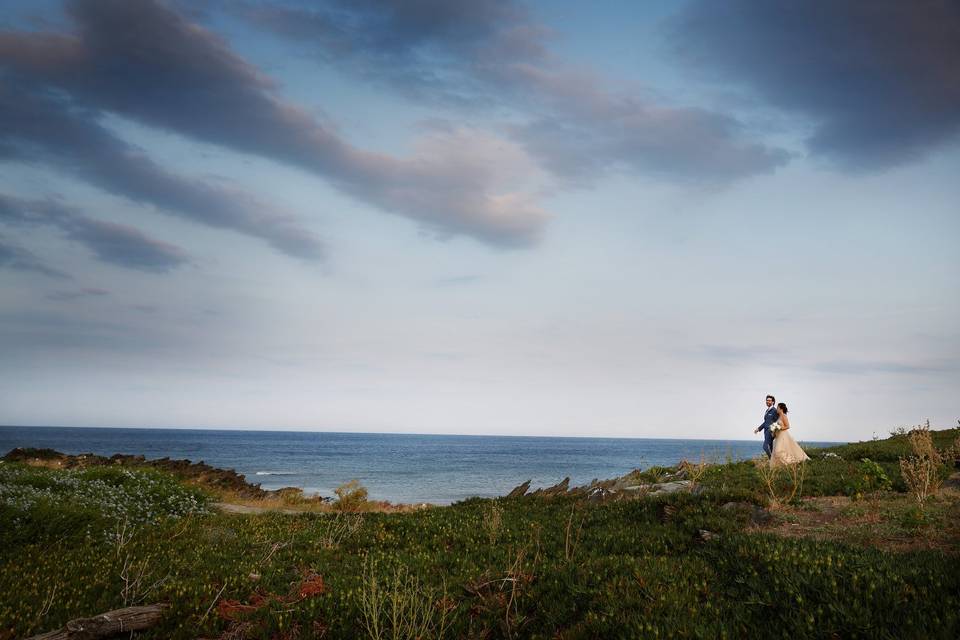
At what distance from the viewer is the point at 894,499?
508 inches

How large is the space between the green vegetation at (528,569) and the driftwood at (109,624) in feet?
0.82

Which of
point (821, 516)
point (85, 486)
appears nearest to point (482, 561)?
point (821, 516)

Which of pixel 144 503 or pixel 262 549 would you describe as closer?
pixel 262 549

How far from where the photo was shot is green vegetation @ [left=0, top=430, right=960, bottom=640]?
6520 mm

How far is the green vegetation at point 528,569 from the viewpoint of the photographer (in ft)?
21.4

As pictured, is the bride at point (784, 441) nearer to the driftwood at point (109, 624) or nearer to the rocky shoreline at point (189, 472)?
the driftwood at point (109, 624)

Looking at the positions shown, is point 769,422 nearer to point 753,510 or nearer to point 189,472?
point 753,510

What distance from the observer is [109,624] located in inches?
290

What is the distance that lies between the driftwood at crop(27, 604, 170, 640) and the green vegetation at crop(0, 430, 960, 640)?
0.25 meters

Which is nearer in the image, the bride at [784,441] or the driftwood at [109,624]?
the driftwood at [109,624]

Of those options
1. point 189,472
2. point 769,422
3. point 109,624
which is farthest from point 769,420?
point 189,472

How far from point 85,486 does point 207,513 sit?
4.42m

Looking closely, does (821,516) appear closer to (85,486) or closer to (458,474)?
(85,486)

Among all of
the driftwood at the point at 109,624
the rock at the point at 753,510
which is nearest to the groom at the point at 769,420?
the rock at the point at 753,510
